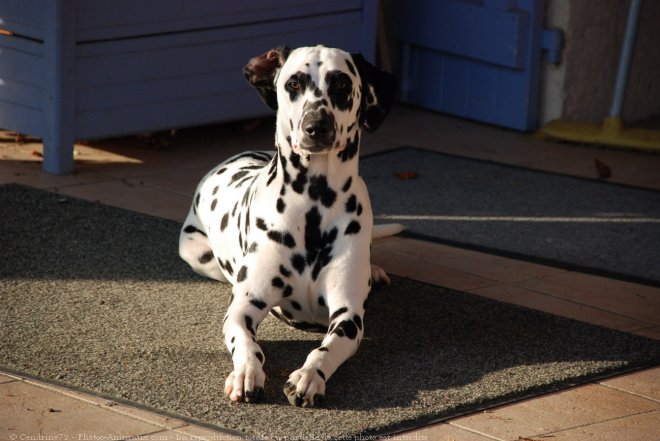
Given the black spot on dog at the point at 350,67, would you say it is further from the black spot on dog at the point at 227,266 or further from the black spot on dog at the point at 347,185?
the black spot on dog at the point at 227,266

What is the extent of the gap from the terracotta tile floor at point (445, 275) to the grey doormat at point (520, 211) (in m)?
0.19

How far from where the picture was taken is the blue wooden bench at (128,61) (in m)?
6.78

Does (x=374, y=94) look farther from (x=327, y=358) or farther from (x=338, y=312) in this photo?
(x=327, y=358)

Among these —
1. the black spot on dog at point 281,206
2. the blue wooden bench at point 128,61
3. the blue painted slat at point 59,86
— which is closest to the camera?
the black spot on dog at point 281,206

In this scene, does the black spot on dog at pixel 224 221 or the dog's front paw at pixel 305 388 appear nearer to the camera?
the dog's front paw at pixel 305 388

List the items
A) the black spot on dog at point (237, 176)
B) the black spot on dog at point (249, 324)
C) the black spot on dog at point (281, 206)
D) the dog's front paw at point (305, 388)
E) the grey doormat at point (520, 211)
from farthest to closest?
1. the grey doormat at point (520, 211)
2. the black spot on dog at point (237, 176)
3. the black spot on dog at point (281, 206)
4. the black spot on dog at point (249, 324)
5. the dog's front paw at point (305, 388)

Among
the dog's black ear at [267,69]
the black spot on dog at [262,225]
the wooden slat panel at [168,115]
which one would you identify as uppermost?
the dog's black ear at [267,69]

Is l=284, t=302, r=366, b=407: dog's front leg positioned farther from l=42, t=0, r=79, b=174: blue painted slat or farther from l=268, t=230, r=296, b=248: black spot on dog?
l=42, t=0, r=79, b=174: blue painted slat

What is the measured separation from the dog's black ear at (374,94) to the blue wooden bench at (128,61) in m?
2.84

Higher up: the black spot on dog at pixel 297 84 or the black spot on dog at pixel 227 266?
the black spot on dog at pixel 297 84

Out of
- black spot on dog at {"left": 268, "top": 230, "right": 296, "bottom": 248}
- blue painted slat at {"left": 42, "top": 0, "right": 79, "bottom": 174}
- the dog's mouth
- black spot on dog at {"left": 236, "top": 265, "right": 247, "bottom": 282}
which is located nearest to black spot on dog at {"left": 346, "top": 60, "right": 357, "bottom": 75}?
the dog's mouth

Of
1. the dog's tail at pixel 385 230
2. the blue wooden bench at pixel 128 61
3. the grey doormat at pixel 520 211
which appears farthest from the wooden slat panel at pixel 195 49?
the dog's tail at pixel 385 230

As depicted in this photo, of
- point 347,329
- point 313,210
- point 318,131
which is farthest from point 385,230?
point 318,131

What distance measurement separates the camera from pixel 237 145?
25.7 ft
